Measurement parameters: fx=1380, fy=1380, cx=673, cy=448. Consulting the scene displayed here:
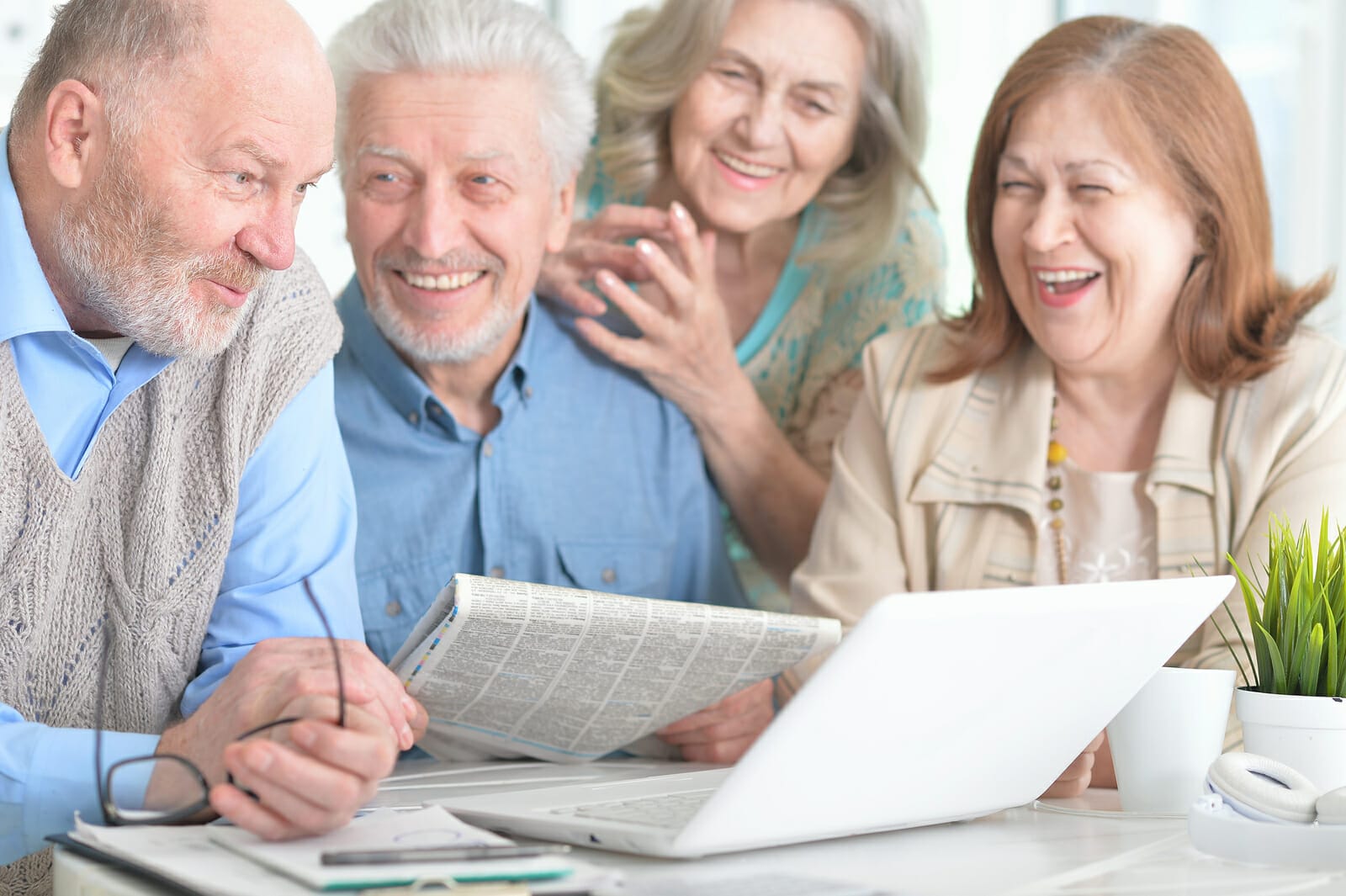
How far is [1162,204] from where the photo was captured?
164 cm

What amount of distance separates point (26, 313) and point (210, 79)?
253 millimetres

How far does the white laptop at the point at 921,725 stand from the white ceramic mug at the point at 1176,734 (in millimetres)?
63

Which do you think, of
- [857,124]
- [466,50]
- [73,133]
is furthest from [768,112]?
[73,133]

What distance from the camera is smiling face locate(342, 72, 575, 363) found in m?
1.71

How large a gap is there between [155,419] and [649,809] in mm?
622

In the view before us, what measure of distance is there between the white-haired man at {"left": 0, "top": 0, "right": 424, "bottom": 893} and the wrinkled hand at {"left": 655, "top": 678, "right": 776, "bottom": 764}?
1.22 ft

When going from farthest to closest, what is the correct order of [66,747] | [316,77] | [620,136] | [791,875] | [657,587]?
[620,136] < [657,587] < [316,77] < [66,747] < [791,875]

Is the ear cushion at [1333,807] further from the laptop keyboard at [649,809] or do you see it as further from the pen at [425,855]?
the pen at [425,855]

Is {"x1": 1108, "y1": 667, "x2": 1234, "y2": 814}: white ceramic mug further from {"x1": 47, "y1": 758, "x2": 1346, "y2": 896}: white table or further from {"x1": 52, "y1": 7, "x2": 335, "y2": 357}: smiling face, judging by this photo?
{"x1": 52, "y1": 7, "x2": 335, "y2": 357}: smiling face

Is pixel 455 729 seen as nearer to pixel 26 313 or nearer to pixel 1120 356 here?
pixel 26 313

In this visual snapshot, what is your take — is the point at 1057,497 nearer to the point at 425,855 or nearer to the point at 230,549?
the point at 230,549

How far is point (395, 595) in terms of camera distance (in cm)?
176

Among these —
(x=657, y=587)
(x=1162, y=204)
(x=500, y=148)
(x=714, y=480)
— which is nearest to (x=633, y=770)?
(x=657, y=587)

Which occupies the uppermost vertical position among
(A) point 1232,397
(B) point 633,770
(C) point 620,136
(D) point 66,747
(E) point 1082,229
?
(C) point 620,136
